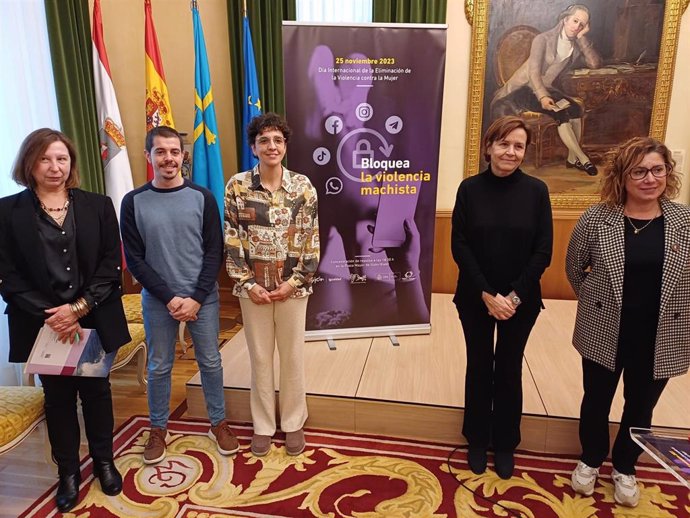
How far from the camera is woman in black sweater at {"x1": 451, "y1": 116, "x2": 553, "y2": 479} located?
197 centimetres

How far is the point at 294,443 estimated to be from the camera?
2.41 m

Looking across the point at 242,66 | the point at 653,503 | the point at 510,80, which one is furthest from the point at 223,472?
the point at 510,80

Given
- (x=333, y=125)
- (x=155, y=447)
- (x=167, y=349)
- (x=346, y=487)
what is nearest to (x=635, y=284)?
(x=346, y=487)

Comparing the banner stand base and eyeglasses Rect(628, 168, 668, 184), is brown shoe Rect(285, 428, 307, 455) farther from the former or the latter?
eyeglasses Rect(628, 168, 668, 184)

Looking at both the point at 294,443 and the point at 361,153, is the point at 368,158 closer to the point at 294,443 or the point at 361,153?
the point at 361,153

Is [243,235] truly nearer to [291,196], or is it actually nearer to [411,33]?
[291,196]

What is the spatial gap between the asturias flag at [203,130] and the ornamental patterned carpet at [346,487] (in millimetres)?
2133

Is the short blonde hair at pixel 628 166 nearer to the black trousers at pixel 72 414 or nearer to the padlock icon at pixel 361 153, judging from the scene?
the padlock icon at pixel 361 153

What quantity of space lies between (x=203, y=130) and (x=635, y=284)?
3231mm

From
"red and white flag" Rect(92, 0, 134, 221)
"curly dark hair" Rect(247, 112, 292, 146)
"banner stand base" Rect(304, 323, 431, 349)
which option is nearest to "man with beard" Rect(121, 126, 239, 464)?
"curly dark hair" Rect(247, 112, 292, 146)

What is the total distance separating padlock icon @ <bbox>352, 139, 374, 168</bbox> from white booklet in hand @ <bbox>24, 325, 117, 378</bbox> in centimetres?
178

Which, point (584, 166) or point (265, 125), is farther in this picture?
point (584, 166)

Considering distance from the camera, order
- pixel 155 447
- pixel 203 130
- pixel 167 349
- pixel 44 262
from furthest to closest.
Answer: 1. pixel 203 130
2. pixel 155 447
3. pixel 167 349
4. pixel 44 262

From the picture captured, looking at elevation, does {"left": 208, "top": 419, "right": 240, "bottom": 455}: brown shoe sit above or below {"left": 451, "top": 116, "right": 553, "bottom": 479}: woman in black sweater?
below
